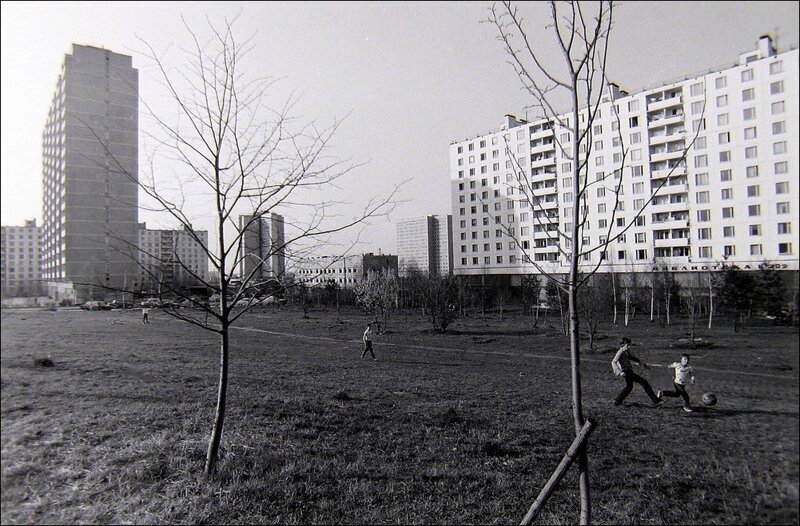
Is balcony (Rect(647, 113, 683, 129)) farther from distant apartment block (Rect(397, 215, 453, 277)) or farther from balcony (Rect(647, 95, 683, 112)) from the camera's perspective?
distant apartment block (Rect(397, 215, 453, 277))

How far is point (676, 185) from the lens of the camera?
6.40m

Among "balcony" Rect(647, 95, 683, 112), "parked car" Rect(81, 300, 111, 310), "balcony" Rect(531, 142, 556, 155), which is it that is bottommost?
"parked car" Rect(81, 300, 111, 310)

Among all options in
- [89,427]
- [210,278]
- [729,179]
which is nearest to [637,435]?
[729,179]

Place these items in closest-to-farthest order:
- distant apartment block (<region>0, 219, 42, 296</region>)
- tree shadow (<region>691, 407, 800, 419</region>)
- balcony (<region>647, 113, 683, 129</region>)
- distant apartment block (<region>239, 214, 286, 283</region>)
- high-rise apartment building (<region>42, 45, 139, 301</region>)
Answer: tree shadow (<region>691, 407, 800, 419</region>), distant apartment block (<region>0, 219, 42, 296</region>), high-rise apartment building (<region>42, 45, 139, 301</region>), distant apartment block (<region>239, 214, 286, 283</region>), balcony (<region>647, 113, 683, 129</region>)

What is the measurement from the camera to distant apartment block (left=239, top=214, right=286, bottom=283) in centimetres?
518

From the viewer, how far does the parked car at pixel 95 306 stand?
572cm

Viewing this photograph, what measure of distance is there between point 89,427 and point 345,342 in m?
14.9

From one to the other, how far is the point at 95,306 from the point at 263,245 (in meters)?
2.77

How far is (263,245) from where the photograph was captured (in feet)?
17.4

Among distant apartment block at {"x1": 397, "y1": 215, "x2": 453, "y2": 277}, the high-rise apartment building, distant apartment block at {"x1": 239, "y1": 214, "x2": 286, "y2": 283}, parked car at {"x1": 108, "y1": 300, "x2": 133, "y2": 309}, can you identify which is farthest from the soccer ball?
distant apartment block at {"x1": 397, "y1": 215, "x2": 453, "y2": 277}

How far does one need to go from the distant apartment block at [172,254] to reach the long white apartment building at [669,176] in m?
3.51

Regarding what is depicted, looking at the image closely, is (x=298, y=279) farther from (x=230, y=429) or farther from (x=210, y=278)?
(x=230, y=429)

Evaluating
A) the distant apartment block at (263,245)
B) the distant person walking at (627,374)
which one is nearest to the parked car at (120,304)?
the distant apartment block at (263,245)

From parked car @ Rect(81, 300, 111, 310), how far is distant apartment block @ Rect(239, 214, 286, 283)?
210 centimetres
